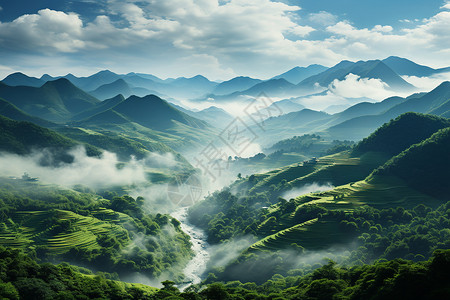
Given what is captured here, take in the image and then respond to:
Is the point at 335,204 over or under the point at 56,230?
over

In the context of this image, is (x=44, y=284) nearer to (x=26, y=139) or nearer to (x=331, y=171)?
(x=331, y=171)

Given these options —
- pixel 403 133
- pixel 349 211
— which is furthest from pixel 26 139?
pixel 403 133

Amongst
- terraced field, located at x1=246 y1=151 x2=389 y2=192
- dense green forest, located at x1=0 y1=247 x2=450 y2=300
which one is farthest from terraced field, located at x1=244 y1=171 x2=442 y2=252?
dense green forest, located at x1=0 y1=247 x2=450 y2=300

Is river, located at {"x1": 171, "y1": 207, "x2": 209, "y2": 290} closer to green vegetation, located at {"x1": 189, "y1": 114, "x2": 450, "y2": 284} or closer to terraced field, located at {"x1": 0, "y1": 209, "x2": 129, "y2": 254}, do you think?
green vegetation, located at {"x1": 189, "y1": 114, "x2": 450, "y2": 284}

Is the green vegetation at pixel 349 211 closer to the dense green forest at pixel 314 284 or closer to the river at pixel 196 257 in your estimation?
the river at pixel 196 257

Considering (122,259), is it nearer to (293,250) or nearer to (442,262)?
→ (293,250)

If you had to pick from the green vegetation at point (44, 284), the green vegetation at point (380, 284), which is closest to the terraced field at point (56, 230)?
the green vegetation at point (44, 284)

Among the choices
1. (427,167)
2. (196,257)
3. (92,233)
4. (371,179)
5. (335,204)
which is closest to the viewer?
(92,233)
